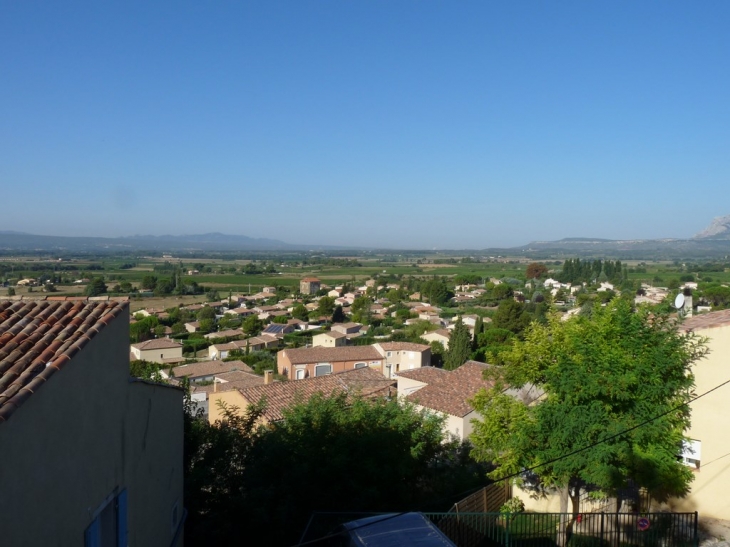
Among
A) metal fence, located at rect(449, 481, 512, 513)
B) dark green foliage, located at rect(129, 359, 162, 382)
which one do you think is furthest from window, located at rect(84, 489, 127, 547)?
metal fence, located at rect(449, 481, 512, 513)

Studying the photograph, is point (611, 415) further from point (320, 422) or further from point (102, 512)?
point (102, 512)

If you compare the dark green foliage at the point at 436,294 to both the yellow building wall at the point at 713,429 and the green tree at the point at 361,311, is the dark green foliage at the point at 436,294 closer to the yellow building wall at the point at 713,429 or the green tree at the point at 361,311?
the green tree at the point at 361,311

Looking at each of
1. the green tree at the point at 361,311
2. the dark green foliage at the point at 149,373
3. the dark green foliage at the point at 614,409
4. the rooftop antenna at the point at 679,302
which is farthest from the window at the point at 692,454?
the green tree at the point at 361,311

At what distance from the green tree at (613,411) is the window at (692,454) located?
0.39 meters

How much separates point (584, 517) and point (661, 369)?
242cm

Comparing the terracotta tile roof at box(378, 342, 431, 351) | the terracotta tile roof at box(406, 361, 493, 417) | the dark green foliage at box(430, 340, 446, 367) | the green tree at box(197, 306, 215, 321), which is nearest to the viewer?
the terracotta tile roof at box(406, 361, 493, 417)

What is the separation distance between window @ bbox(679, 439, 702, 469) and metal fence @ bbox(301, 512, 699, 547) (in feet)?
2.75

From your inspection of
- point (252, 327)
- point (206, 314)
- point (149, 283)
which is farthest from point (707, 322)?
point (149, 283)

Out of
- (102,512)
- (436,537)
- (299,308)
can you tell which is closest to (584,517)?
(436,537)

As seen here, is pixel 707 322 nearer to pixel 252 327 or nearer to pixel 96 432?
pixel 96 432

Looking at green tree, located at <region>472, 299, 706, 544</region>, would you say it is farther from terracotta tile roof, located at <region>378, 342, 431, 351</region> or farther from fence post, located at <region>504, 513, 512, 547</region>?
terracotta tile roof, located at <region>378, 342, 431, 351</region>

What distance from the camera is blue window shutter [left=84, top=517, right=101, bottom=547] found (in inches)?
166

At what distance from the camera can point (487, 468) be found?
12164 mm

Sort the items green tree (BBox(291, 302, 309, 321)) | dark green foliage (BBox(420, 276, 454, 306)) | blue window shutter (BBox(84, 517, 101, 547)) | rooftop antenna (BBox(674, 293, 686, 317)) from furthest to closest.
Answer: dark green foliage (BBox(420, 276, 454, 306)) < green tree (BBox(291, 302, 309, 321)) < rooftop antenna (BBox(674, 293, 686, 317)) < blue window shutter (BBox(84, 517, 101, 547))
